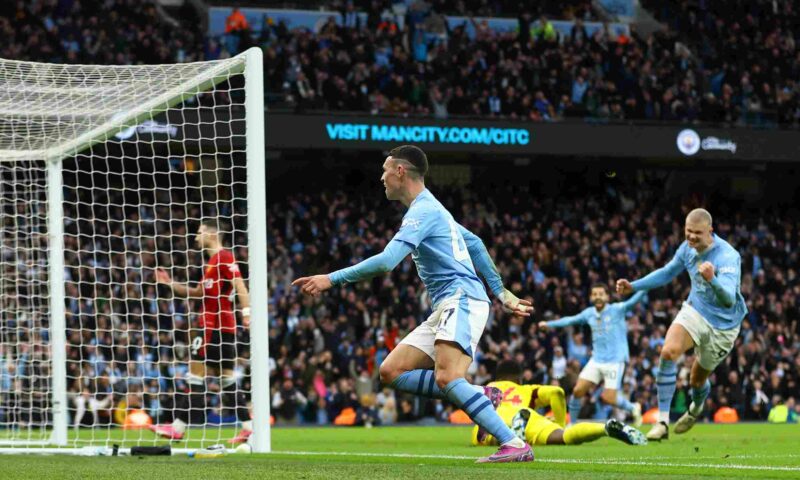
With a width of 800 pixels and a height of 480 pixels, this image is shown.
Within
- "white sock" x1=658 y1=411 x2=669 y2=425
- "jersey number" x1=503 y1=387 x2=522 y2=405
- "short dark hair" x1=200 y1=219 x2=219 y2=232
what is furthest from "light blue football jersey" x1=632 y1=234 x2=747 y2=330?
"short dark hair" x1=200 y1=219 x2=219 y2=232

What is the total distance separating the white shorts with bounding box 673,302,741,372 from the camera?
38.7 feet

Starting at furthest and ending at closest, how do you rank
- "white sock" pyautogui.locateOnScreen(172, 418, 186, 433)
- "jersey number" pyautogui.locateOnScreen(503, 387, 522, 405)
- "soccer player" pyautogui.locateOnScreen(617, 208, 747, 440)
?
"white sock" pyautogui.locateOnScreen(172, 418, 186, 433)
"jersey number" pyautogui.locateOnScreen(503, 387, 522, 405)
"soccer player" pyautogui.locateOnScreen(617, 208, 747, 440)

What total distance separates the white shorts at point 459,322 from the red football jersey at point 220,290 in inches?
155

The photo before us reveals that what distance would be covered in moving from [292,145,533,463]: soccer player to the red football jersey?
3779mm

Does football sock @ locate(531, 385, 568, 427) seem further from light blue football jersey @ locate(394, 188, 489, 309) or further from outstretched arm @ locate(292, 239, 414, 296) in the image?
outstretched arm @ locate(292, 239, 414, 296)

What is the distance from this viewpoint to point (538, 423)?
37.7 ft

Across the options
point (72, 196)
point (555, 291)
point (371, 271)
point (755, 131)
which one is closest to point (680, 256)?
point (371, 271)

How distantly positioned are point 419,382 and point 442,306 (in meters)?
0.57

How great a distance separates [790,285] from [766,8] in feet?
29.7

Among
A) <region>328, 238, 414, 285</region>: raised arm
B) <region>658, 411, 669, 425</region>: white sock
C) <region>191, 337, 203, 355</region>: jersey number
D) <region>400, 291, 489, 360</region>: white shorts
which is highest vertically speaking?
<region>328, 238, 414, 285</region>: raised arm

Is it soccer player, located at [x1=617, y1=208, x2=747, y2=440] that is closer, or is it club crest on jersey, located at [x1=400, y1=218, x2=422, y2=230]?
club crest on jersey, located at [x1=400, y1=218, x2=422, y2=230]

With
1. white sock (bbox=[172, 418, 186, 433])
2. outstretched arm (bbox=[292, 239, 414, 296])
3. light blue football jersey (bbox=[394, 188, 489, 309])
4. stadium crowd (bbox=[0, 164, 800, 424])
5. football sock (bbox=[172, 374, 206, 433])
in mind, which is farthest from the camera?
stadium crowd (bbox=[0, 164, 800, 424])

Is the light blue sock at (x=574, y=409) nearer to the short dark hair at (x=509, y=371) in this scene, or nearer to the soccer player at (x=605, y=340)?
the soccer player at (x=605, y=340)

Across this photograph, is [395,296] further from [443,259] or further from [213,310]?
[443,259]
